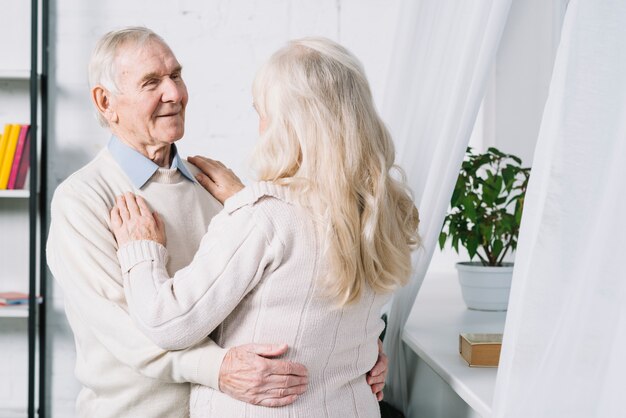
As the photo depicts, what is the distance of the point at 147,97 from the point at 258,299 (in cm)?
61

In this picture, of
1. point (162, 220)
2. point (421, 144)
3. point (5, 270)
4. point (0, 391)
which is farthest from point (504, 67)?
point (0, 391)

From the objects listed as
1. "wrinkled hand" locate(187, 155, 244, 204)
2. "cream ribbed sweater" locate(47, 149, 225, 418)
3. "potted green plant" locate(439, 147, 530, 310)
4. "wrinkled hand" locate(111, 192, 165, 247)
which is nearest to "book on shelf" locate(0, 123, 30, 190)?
"wrinkled hand" locate(187, 155, 244, 204)

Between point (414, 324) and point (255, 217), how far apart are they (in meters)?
1.06

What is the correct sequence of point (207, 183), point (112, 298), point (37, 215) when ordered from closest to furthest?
point (112, 298) → point (207, 183) → point (37, 215)

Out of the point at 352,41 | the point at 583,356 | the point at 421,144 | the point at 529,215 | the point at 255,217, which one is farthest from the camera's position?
the point at 352,41

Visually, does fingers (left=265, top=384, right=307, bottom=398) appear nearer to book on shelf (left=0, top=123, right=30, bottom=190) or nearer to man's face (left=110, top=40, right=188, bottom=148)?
man's face (left=110, top=40, right=188, bottom=148)

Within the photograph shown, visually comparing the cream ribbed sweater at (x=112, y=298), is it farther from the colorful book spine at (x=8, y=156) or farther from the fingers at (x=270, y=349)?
the colorful book spine at (x=8, y=156)

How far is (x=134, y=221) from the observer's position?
5.00 feet

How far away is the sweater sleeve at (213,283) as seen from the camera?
1.27m

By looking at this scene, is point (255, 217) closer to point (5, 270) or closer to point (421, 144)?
point (421, 144)

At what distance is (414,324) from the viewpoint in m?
2.21

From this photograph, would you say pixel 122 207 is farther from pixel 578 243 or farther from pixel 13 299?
pixel 13 299

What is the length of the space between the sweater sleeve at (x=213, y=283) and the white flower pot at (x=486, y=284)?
118 cm

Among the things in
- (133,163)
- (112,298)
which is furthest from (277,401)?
(133,163)
